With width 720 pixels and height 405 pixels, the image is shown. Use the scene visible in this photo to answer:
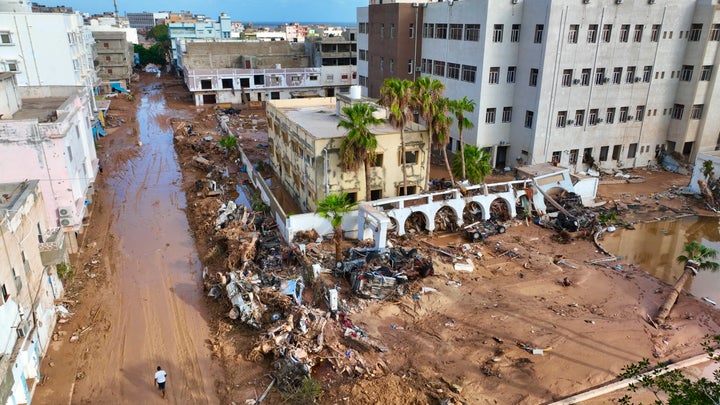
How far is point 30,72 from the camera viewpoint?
1682 inches

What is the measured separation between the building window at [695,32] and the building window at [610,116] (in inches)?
330

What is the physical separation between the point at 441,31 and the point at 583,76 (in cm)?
1256

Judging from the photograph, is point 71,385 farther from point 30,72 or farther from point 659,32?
point 659,32

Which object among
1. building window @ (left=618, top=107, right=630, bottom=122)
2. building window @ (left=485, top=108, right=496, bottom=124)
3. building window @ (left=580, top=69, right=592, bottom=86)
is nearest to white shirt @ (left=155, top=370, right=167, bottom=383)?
building window @ (left=485, top=108, right=496, bottom=124)

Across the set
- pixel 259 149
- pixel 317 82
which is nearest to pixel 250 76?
pixel 317 82

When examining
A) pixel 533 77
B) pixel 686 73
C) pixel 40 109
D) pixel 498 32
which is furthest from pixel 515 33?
pixel 40 109

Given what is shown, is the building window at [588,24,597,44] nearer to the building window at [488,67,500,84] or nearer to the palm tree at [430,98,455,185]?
the building window at [488,67,500,84]

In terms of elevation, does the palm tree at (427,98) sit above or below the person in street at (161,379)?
above

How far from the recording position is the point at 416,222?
29.3m

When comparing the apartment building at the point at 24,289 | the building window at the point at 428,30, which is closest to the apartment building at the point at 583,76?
the building window at the point at 428,30

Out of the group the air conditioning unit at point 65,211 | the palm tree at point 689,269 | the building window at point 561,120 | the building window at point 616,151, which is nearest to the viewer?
the palm tree at point 689,269

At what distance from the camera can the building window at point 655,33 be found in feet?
125

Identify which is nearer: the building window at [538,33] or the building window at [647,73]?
the building window at [538,33]

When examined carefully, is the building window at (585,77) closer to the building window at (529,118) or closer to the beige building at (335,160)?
the building window at (529,118)
